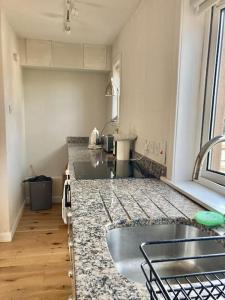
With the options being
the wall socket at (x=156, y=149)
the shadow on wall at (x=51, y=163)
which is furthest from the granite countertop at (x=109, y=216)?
the shadow on wall at (x=51, y=163)

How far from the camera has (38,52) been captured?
132 inches

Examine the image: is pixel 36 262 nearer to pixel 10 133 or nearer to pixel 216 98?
pixel 10 133

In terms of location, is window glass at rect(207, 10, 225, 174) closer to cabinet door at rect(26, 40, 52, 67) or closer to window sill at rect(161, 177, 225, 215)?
window sill at rect(161, 177, 225, 215)

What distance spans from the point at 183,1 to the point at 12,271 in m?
2.40

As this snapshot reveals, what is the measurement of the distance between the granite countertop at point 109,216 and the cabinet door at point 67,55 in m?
2.24

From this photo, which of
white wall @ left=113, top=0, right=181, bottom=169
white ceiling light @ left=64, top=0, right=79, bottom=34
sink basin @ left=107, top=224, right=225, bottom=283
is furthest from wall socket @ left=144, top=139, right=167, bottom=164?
white ceiling light @ left=64, top=0, right=79, bottom=34

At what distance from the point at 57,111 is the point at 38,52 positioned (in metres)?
0.89

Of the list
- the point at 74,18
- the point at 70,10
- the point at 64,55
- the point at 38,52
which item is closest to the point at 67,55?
the point at 64,55

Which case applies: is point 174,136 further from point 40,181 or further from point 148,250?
point 40,181

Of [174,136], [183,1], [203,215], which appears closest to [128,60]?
[183,1]

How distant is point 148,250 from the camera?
1.08m

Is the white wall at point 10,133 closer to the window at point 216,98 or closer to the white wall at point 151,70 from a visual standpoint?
the white wall at point 151,70

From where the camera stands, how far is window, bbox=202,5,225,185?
1331 millimetres

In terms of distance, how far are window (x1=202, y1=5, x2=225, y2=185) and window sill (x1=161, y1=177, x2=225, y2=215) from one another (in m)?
0.09
